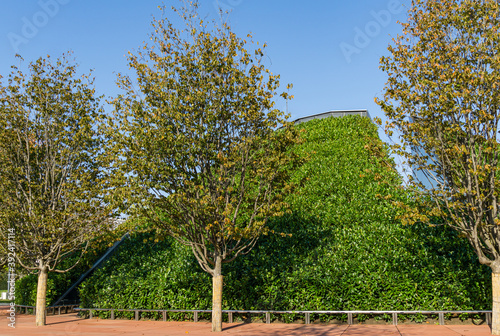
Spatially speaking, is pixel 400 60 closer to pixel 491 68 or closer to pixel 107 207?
pixel 491 68

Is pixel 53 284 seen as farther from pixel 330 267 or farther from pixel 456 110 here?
pixel 456 110

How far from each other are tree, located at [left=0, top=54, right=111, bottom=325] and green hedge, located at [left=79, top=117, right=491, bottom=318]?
2848 millimetres

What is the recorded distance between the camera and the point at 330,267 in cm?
1330

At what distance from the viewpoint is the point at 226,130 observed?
1203cm

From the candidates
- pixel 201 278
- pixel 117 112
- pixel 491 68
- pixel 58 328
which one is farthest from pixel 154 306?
pixel 491 68

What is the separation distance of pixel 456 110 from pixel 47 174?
13278 mm

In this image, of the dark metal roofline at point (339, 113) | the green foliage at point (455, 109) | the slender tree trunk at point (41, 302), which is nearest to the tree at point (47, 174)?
the slender tree trunk at point (41, 302)

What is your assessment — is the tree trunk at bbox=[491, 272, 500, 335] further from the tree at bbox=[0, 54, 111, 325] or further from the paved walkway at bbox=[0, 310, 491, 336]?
the tree at bbox=[0, 54, 111, 325]

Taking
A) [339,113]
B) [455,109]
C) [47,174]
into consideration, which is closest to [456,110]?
[455,109]

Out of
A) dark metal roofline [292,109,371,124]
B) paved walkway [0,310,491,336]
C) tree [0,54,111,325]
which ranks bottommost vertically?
paved walkway [0,310,491,336]

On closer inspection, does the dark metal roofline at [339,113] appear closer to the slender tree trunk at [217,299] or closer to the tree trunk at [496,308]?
the slender tree trunk at [217,299]

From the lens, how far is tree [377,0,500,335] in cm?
1011

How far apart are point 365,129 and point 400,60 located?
43.5 ft

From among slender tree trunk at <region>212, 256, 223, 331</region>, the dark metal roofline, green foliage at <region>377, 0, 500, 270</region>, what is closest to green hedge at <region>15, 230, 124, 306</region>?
slender tree trunk at <region>212, 256, 223, 331</region>
